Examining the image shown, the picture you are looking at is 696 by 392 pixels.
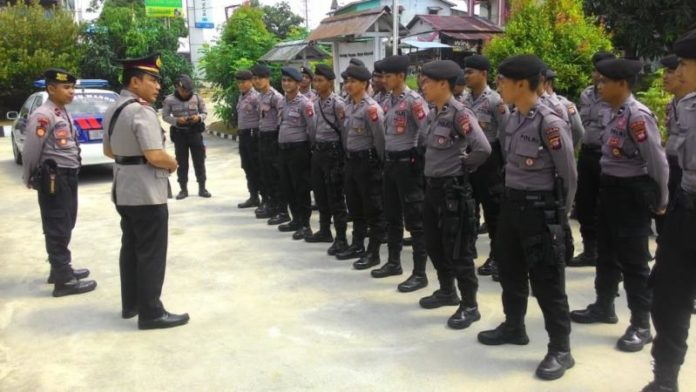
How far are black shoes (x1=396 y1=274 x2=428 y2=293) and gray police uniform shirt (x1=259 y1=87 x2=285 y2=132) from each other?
3.04 meters

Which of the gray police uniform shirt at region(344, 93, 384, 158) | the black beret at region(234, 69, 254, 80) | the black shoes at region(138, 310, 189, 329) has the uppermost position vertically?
the black beret at region(234, 69, 254, 80)

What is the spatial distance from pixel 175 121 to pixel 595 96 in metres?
5.63

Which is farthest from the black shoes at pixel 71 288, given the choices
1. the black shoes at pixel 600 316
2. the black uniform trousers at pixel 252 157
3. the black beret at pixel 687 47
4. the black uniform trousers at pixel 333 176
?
the black beret at pixel 687 47

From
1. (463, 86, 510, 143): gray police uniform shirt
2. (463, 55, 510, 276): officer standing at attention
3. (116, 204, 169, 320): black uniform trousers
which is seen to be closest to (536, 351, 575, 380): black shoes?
(463, 55, 510, 276): officer standing at attention

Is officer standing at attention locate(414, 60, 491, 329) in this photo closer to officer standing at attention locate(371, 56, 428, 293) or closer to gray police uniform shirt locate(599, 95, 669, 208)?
officer standing at attention locate(371, 56, 428, 293)

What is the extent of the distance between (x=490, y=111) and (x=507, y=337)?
7.21 ft

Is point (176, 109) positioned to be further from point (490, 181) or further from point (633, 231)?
point (633, 231)

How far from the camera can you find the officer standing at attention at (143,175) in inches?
155

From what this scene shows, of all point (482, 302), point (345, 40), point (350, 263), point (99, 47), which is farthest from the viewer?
point (99, 47)

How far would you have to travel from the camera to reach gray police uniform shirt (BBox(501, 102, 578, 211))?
322cm

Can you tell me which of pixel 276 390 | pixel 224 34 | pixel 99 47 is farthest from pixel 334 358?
pixel 99 47

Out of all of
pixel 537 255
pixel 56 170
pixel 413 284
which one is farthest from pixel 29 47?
pixel 537 255

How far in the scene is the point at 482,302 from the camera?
4.51 metres

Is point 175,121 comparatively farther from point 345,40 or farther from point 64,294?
point 345,40
